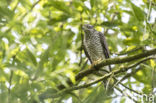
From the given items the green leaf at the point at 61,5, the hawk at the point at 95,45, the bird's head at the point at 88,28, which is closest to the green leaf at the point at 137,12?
the green leaf at the point at 61,5

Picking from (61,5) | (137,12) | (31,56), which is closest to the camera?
(31,56)

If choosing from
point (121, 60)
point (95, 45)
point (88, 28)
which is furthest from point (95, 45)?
point (121, 60)

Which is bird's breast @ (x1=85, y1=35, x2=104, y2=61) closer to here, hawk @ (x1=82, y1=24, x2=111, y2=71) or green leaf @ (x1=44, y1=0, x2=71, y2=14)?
hawk @ (x1=82, y1=24, x2=111, y2=71)

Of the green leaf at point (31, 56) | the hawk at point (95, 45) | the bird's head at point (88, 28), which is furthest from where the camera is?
the hawk at point (95, 45)

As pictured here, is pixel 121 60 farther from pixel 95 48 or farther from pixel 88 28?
pixel 95 48

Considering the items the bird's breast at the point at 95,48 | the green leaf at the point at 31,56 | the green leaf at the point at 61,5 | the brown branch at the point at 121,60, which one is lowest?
the bird's breast at the point at 95,48

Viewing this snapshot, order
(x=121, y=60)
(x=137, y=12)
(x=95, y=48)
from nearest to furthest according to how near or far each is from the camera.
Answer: (x=137, y=12) → (x=121, y=60) → (x=95, y=48)

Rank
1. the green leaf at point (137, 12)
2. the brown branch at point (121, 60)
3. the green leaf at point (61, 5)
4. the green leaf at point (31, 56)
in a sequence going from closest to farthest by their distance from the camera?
1. the green leaf at point (31, 56)
2. the green leaf at point (61, 5)
3. the brown branch at point (121, 60)
4. the green leaf at point (137, 12)

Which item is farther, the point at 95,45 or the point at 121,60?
the point at 95,45

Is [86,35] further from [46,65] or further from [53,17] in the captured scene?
[46,65]

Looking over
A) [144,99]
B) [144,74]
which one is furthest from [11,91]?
[144,74]

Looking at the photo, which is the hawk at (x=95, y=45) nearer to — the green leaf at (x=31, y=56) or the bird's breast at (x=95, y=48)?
the bird's breast at (x=95, y=48)

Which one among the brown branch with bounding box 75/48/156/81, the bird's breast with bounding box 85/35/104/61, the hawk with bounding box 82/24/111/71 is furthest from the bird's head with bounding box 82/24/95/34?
the brown branch with bounding box 75/48/156/81

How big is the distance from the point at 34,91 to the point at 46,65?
22cm
